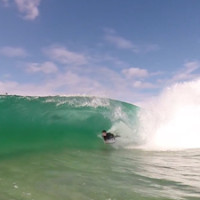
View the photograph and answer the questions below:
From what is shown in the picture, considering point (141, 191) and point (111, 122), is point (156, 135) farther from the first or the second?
point (141, 191)

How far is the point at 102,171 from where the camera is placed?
7965 millimetres

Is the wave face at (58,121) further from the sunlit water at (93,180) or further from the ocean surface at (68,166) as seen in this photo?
the sunlit water at (93,180)

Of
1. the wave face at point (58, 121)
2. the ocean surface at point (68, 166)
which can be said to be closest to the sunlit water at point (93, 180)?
the ocean surface at point (68, 166)

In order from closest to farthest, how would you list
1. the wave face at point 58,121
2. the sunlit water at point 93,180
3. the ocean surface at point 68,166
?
1. the sunlit water at point 93,180
2. the ocean surface at point 68,166
3. the wave face at point 58,121

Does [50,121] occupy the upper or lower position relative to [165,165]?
upper

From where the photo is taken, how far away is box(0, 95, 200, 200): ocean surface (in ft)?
18.5

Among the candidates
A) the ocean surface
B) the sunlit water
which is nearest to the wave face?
the ocean surface

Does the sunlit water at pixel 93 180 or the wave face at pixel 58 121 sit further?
the wave face at pixel 58 121

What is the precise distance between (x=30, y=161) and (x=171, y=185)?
15.6ft

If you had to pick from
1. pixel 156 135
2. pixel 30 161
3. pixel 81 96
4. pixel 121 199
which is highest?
pixel 81 96

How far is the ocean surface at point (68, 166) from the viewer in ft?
18.5

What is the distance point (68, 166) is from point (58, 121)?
419 inches

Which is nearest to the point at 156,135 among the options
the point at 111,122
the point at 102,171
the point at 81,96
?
the point at 111,122

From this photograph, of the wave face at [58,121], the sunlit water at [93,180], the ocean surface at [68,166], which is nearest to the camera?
the sunlit water at [93,180]
